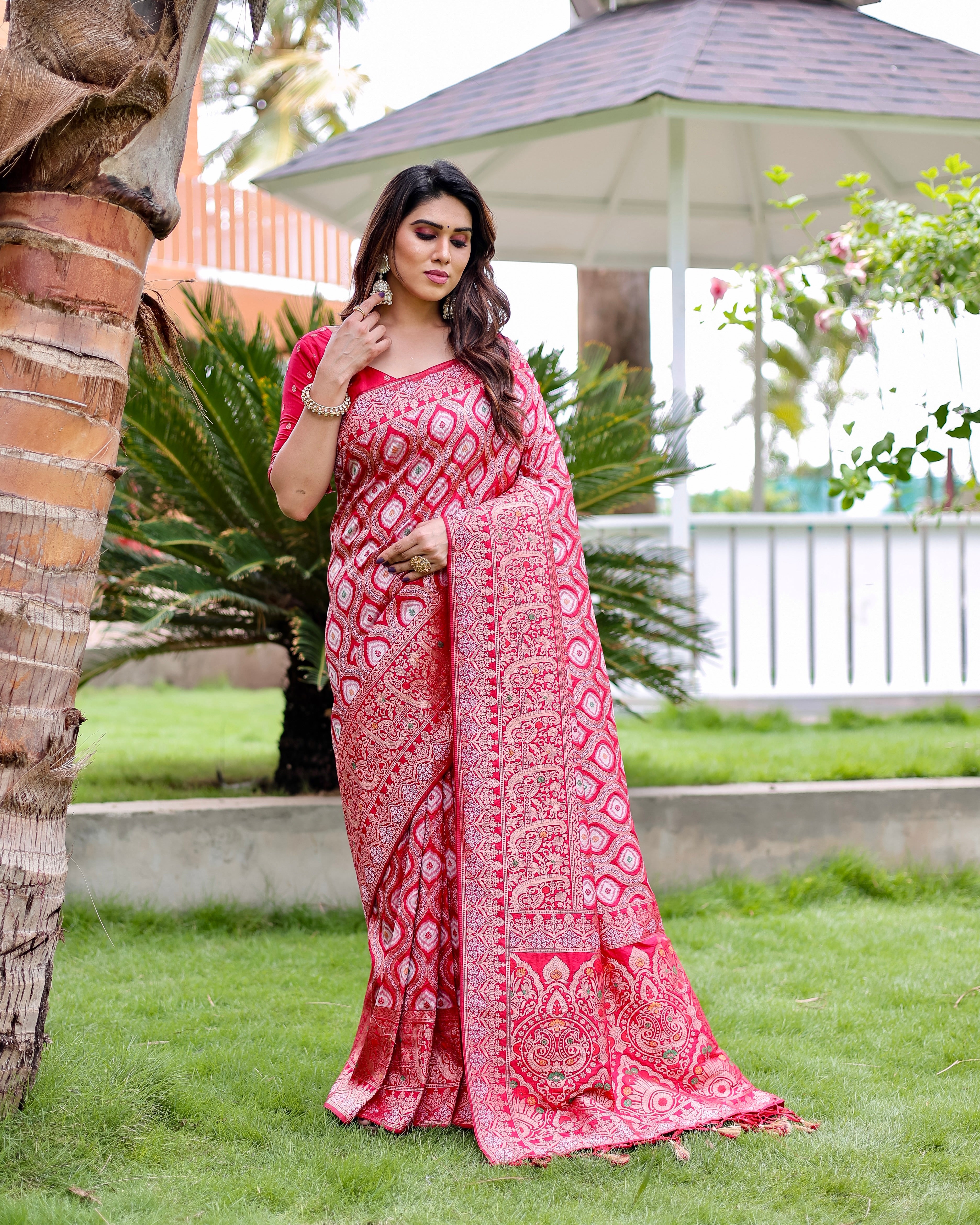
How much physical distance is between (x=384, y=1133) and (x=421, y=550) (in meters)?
1.15

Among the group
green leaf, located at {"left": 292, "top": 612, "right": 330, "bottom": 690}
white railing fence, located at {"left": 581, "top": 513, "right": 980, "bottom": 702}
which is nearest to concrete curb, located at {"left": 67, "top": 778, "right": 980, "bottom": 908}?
green leaf, located at {"left": 292, "top": 612, "right": 330, "bottom": 690}

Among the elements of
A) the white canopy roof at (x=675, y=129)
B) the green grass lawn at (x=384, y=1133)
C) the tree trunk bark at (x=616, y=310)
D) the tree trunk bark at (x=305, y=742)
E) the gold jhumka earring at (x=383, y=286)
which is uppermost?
the white canopy roof at (x=675, y=129)

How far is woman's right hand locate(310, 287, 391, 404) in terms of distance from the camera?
245 centimetres

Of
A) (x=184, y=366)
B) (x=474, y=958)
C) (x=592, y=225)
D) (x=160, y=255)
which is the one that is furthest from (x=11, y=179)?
(x=160, y=255)

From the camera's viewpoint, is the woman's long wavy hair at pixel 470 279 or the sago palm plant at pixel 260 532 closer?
the woman's long wavy hair at pixel 470 279

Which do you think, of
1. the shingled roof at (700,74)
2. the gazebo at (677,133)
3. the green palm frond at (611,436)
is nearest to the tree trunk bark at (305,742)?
the green palm frond at (611,436)

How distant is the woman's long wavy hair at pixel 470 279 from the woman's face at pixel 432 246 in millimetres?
17

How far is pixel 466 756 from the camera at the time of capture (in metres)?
2.44

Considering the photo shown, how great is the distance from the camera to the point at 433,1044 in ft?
8.04

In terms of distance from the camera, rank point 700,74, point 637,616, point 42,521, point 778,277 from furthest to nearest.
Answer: point 700,74
point 778,277
point 637,616
point 42,521

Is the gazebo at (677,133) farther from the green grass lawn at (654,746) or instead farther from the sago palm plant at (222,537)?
the sago palm plant at (222,537)

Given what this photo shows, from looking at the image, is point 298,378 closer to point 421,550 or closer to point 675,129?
point 421,550

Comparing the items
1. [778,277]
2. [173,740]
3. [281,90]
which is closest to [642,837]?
[778,277]

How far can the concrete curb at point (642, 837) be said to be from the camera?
3.86m
